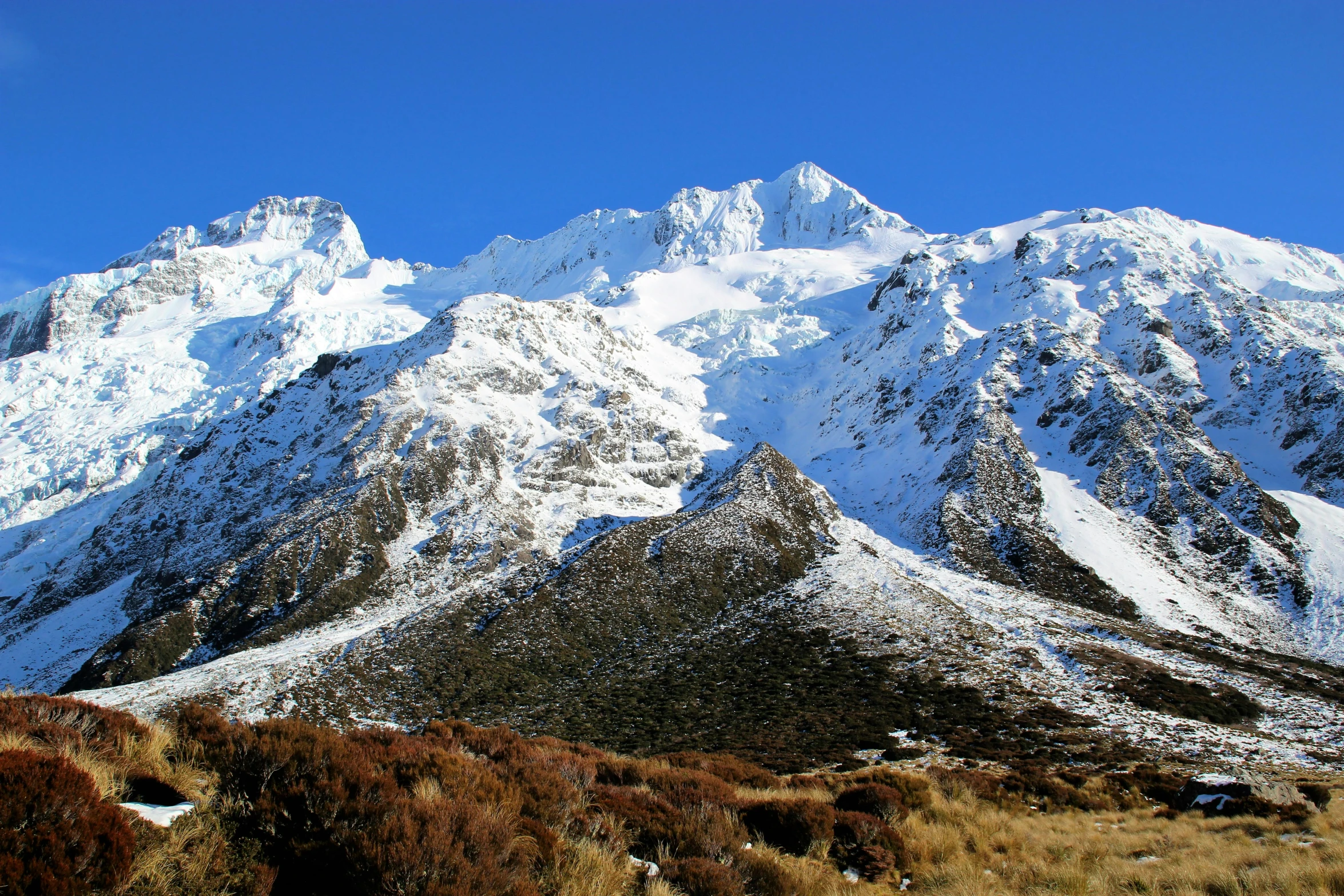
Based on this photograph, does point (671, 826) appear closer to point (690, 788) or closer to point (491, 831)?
point (690, 788)

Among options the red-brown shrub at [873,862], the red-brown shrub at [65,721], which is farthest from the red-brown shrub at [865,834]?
the red-brown shrub at [65,721]

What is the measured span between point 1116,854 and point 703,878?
883cm

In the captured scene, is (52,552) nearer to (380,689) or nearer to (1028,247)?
(380,689)

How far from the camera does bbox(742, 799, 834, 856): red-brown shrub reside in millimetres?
10914

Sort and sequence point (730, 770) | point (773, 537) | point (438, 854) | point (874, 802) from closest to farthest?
1. point (438, 854)
2. point (874, 802)
3. point (730, 770)
4. point (773, 537)

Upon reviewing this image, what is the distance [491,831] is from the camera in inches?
285

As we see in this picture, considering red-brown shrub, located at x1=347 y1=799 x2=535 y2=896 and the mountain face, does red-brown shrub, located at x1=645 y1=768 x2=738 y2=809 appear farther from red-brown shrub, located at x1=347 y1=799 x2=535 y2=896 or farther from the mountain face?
the mountain face

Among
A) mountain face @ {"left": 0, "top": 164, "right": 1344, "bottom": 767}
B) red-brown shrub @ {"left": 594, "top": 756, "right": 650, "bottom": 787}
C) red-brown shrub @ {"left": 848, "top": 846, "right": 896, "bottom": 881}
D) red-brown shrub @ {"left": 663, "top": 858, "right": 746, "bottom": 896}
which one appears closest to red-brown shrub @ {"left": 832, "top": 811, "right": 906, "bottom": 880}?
red-brown shrub @ {"left": 848, "top": 846, "right": 896, "bottom": 881}

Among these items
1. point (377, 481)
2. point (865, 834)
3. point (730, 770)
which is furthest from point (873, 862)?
point (377, 481)

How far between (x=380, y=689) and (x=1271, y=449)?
464 feet

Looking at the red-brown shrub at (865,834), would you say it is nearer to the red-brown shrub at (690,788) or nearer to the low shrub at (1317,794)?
the red-brown shrub at (690,788)

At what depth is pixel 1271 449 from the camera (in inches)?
4321

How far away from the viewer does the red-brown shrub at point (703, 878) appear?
7.82 m

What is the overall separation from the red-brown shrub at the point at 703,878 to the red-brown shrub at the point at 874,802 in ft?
19.1
